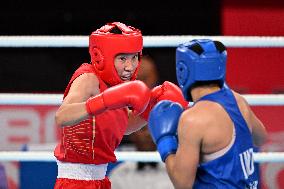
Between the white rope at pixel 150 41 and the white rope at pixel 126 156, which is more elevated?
the white rope at pixel 150 41

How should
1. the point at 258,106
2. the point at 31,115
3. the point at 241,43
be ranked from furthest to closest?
the point at 31,115, the point at 258,106, the point at 241,43

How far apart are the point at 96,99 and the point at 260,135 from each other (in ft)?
1.85

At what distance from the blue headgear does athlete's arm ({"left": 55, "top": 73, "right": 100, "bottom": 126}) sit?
365 millimetres

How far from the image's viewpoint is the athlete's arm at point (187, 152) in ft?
7.52

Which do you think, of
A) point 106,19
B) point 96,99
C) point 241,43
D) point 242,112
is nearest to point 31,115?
point 106,19

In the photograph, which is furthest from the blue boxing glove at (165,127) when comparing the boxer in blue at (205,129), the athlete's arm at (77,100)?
the athlete's arm at (77,100)

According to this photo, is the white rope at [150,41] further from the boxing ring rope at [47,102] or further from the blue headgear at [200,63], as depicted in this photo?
the blue headgear at [200,63]

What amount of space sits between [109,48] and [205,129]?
593mm

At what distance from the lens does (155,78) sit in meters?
4.40

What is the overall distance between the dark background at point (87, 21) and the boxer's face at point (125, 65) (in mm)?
2048

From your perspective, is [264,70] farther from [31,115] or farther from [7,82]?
[7,82]

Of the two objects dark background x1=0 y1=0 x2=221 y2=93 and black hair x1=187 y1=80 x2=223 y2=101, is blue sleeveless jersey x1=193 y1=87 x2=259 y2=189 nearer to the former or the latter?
black hair x1=187 y1=80 x2=223 y2=101

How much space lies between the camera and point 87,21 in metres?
4.99

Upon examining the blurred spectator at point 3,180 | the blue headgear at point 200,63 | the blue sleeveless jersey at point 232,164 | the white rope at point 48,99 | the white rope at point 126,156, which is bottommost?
the blurred spectator at point 3,180
